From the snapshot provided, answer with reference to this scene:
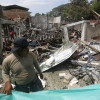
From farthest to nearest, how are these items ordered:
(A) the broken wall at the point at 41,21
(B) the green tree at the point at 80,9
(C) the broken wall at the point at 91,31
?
(B) the green tree at the point at 80,9
(A) the broken wall at the point at 41,21
(C) the broken wall at the point at 91,31

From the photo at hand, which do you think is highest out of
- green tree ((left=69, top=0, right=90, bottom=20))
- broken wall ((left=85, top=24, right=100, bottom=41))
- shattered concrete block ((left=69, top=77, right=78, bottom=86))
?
green tree ((left=69, top=0, right=90, bottom=20))

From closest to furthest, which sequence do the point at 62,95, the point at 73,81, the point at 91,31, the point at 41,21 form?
the point at 62,95 < the point at 73,81 < the point at 91,31 < the point at 41,21

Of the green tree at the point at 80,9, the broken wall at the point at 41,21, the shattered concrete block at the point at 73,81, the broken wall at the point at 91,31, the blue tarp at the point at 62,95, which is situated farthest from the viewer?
the green tree at the point at 80,9

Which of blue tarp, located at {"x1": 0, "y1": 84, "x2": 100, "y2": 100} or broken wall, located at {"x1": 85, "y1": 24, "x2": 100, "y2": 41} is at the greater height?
broken wall, located at {"x1": 85, "y1": 24, "x2": 100, "y2": 41}

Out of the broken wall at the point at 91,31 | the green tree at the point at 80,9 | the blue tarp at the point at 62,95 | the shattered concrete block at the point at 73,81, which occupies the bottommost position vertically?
the shattered concrete block at the point at 73,81

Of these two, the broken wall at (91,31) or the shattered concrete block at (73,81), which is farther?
the broken wall at (91,31)

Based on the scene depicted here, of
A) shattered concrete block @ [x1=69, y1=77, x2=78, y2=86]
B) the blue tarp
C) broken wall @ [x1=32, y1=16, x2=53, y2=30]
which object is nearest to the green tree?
broken wall @ [x1=32, y1=16, x2=53, y2=30]

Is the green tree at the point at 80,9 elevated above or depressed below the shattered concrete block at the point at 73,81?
above

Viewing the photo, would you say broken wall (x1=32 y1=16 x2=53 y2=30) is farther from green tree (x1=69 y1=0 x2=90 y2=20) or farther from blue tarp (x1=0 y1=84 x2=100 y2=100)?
blue tarp (x1=0 y1=84 x2=100 y2=100)

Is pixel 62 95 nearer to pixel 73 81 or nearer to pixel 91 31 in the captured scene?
pixel 73 81

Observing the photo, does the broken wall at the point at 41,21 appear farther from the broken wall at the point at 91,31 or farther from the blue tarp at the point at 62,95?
the blue tarp at the point at 62,95

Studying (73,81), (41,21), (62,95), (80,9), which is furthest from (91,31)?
(80,9)


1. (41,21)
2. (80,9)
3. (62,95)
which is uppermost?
(80,9)

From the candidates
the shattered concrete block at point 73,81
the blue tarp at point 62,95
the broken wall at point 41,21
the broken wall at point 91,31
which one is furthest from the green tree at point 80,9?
the blue tarp at point 62,95
